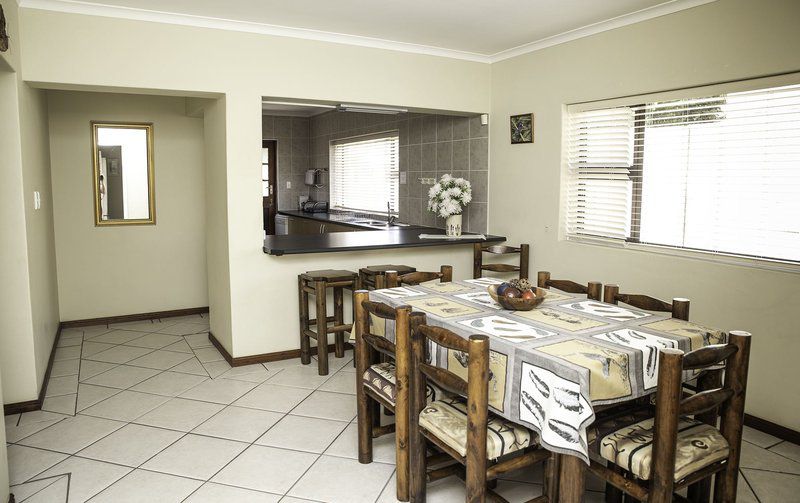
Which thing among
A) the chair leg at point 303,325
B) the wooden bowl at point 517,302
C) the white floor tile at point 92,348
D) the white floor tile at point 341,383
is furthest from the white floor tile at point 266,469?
the white floor tile at point 92,348

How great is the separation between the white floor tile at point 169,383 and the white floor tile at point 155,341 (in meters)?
0.77

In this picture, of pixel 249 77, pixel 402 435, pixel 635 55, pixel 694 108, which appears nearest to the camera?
pixel 402 435

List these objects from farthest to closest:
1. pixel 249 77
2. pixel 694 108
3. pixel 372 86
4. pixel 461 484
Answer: pixel 372 86 → pixel 249 77 → pixel 694 108 → pixel 461 484

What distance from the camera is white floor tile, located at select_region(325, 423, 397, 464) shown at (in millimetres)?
2852

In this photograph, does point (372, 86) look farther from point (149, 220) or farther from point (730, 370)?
point (730, 370)

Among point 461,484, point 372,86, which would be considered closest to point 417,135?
point 372,86

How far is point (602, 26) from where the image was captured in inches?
154

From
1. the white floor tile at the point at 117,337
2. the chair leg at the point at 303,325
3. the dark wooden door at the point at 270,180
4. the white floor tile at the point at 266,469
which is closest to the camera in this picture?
the white floor tile at the point at 266,469

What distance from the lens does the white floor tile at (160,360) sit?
14.0 ft

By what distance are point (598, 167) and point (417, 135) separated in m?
2.30

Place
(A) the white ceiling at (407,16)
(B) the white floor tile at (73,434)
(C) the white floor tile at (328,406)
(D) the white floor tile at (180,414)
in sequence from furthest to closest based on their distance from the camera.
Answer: (A) the white ceiling at (407,16), (C) the white floor tile at (328,406), (D) the white floor tile at (180,414), (B) the white floor tile at (73,434)

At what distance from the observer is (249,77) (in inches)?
159

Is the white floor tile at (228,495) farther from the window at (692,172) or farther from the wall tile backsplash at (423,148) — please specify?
the wall tile backsplash at (423,148)

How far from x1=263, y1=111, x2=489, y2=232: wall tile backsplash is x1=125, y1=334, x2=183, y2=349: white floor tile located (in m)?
2.64
